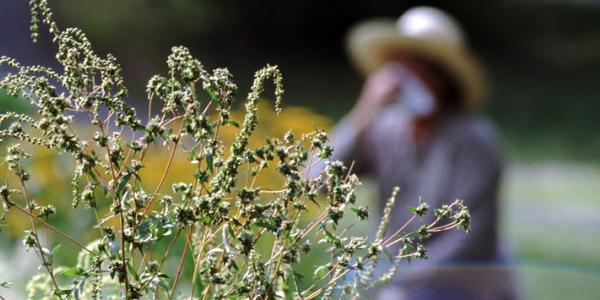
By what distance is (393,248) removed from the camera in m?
3.67

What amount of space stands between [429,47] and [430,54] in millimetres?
33

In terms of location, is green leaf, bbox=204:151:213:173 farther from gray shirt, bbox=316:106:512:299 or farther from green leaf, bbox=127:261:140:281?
gray shirt, bbox=316:106:512:299

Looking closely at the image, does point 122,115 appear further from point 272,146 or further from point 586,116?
point 586,116

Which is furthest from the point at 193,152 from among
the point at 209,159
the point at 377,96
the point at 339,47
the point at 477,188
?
the point at 339,47

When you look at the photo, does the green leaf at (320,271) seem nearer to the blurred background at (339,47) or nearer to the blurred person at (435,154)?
the blurred person at (435,154)

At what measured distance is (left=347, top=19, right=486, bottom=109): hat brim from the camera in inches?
163

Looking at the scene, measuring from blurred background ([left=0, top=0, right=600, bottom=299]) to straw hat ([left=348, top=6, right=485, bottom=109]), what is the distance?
7.08m

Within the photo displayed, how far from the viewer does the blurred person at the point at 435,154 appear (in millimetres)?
3709

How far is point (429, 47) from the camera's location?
13.8 ft

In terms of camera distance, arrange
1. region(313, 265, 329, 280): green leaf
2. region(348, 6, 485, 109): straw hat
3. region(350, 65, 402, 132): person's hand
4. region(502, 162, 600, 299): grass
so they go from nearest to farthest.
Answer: region(313, 265, 329, 280): green leaf
region(350, 65, 402, 132): person's hand
region(348, 6, 485, 109): straw hat
region(502, 162, 600, 299): grass

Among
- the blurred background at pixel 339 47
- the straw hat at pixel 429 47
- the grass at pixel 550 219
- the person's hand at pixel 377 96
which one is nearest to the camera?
the person's hand at pixel 377 96

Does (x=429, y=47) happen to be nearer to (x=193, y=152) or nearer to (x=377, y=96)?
(x=377, y=96)

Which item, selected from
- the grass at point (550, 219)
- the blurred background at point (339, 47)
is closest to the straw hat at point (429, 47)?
the grass at point (550, 219)

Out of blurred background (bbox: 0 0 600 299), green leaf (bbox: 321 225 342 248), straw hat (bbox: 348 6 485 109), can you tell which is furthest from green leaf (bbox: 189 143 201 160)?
blurred background (bbox: 0 0 600 299)
